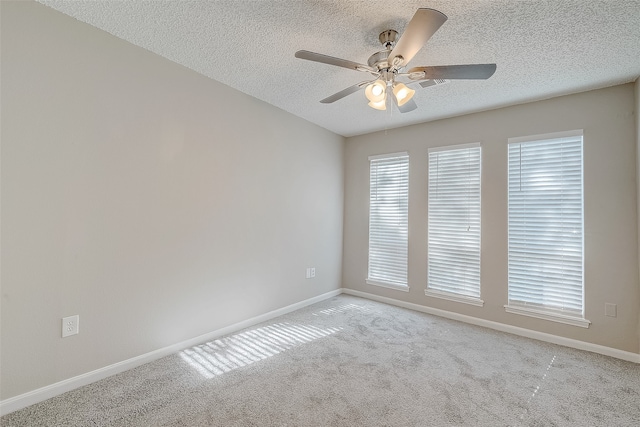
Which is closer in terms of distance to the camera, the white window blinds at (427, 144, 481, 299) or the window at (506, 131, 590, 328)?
the window at (506, 131, 590, 328)

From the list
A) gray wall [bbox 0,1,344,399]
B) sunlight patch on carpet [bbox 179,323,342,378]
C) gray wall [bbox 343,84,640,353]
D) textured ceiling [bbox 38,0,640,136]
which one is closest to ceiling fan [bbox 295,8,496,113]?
textured ceiling [bbox 38,0,640,136]

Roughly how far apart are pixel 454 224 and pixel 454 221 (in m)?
0.04

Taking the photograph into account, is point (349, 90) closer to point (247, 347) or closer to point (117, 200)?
point (117, 200)

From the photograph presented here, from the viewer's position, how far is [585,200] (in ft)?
9.02

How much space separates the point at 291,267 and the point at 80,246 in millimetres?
2192

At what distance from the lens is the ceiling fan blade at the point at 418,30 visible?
4.33 feet

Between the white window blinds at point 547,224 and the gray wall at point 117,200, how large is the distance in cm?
275

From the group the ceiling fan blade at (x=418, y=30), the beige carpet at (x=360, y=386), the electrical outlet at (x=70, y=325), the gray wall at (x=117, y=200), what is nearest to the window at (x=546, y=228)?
the beige carpet at (x=360, y=386)

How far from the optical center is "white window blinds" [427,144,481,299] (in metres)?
3.39

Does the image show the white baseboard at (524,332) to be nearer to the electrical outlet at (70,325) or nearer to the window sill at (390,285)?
the window sill at (390,285)

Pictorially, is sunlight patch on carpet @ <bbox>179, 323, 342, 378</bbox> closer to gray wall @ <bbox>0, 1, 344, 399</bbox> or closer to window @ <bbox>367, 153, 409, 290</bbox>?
gray wall @ <bbox>0, 1, 344, 399</bbox>

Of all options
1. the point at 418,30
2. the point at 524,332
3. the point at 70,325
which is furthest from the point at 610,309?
the point at 70,325

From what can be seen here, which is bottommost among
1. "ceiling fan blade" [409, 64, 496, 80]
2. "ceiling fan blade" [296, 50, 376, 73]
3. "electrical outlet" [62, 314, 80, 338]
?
"electrical outlet" [62, 314, 80, 338]

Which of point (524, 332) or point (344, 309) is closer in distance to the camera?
point (524, 332)
